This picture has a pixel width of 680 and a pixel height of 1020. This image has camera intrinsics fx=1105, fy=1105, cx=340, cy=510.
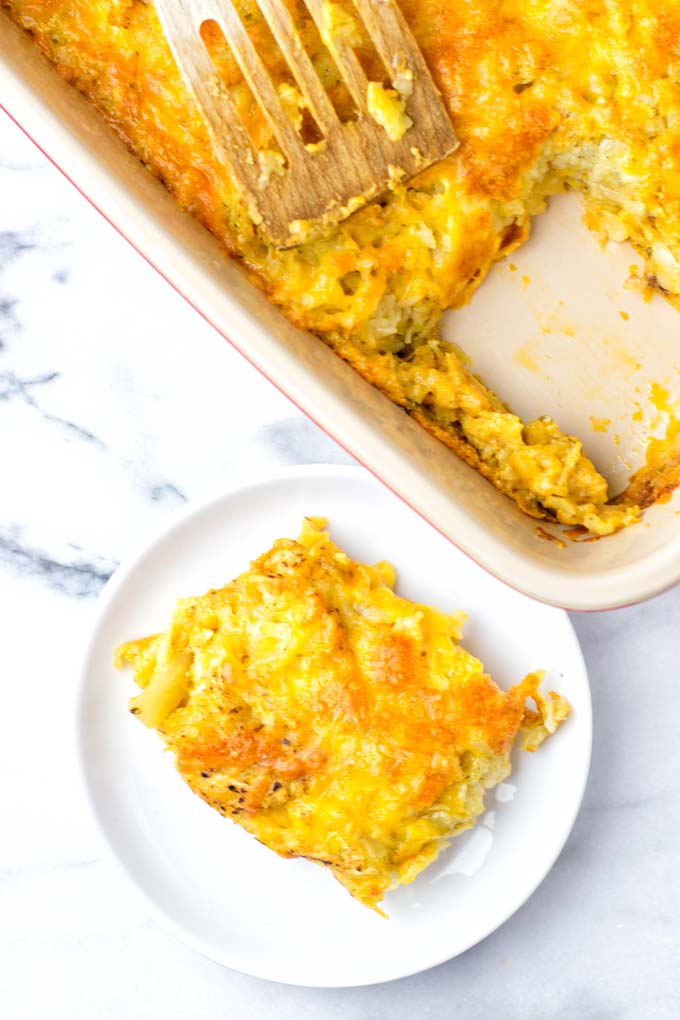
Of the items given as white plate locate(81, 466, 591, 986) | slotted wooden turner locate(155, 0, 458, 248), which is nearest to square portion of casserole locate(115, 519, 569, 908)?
white plate locate(81, 466, 591, 986)

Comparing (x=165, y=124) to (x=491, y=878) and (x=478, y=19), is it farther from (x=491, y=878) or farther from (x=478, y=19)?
(x=491, y=878)

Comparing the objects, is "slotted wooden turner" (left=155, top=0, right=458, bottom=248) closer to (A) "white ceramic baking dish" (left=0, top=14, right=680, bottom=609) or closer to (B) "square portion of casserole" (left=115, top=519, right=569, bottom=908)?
(A) "white ceramic baking dish" (left=0, top=14, right=680, bottom=609)

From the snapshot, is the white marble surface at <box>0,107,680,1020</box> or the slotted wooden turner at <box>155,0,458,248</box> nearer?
the slotted wooden turner at <box>155,0,458,248</box>

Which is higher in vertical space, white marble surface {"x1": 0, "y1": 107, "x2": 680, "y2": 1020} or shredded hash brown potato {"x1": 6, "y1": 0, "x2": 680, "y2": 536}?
shredded hash brown potato {"x1": 6, "y1": 0, "x2": 680, "y2": 536}

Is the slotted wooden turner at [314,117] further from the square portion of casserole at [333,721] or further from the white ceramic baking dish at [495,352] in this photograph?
the square portion of casserole at [333,721]

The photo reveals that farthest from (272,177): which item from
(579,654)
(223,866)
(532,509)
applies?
(223,866)

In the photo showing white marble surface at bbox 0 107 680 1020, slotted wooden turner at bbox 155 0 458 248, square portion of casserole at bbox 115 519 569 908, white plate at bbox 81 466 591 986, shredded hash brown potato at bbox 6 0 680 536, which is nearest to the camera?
slotted wooden turner at bbox 155 0 458 248

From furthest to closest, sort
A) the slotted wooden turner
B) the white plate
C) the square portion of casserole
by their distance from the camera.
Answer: the white plate < the square portion of casserole < the slotted wooden turner

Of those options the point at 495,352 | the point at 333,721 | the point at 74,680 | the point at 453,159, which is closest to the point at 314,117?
the point at 453,159
